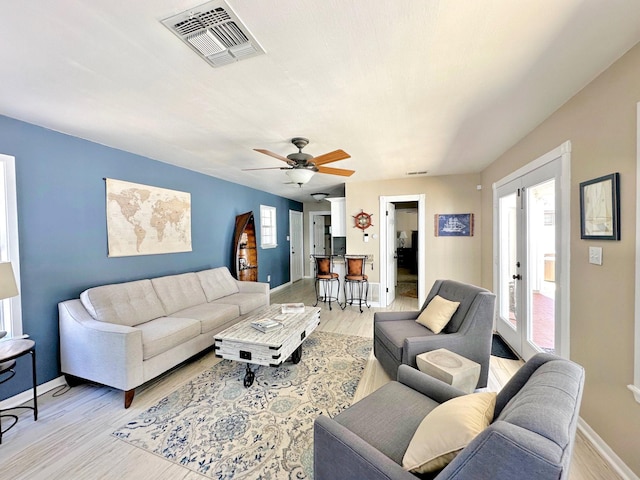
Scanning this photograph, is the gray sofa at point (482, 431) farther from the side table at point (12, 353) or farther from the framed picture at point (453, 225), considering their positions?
the framed picture at point (453, 225)

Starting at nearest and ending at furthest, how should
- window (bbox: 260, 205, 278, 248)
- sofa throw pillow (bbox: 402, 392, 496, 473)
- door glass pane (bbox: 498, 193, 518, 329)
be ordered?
1. sofa throw pillow (bbox: 402, 392, 496, 473)
2. door glass pane (bbox: 498, 193, 518, 329)
3. window (bbox: 260, 205, 278, 248)

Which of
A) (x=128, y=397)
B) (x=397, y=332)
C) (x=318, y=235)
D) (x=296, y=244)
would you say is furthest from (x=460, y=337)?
(x=318, y=235)

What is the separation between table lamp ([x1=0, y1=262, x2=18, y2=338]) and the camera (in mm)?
1832

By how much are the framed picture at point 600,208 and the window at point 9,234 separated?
441 cm

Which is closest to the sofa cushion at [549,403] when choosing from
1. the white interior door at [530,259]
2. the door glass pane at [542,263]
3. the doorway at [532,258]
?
the doorway at [532,258]

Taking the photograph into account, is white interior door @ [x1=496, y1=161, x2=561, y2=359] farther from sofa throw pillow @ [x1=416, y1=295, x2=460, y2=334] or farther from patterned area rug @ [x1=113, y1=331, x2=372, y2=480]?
patterned area rug @ [x1=113, y1=331, x2=372, y2=480]

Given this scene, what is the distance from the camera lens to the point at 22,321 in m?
2.31

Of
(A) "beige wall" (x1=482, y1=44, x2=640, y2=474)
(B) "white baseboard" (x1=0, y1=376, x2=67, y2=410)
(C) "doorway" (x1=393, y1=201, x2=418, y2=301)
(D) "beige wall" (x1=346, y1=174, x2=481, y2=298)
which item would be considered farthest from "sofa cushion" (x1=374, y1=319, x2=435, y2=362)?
(C) "doorway" (x1=393, y1=201, x2=418, y2=301)

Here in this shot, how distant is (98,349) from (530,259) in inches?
166

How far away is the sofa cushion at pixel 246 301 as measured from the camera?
146 inches

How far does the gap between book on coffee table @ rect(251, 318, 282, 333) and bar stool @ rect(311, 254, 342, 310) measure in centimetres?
234

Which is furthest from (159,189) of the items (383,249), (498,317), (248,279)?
(498,317)

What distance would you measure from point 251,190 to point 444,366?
4.88 m

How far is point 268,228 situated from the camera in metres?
6.51
